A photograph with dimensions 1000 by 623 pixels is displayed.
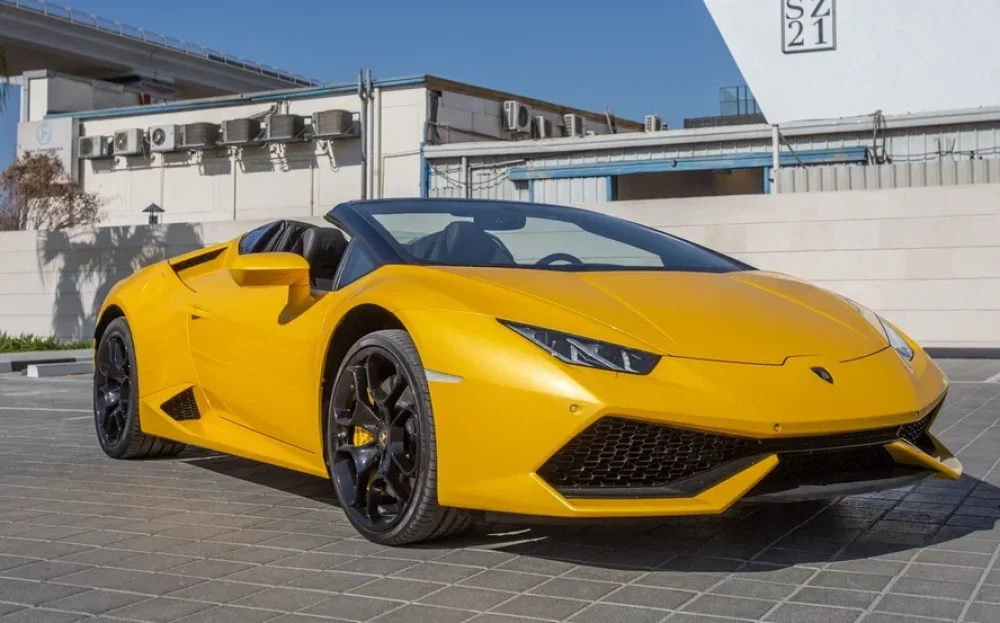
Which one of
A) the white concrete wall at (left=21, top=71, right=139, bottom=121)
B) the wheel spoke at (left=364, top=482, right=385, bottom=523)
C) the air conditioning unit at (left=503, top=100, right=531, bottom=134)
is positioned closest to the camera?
the wheel spoke at (left=364, top=482, right=385, bottom=523)

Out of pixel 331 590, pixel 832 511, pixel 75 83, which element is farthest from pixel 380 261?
pixel 75 83

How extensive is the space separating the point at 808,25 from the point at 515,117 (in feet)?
28.8

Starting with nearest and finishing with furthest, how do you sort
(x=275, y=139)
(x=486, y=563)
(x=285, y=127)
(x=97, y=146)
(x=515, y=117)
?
(x=486, y=563) → (x=285, y=127) → (x=275, y=139) → (x=515, y=117) → (x=97, y=146)

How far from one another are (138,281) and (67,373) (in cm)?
868

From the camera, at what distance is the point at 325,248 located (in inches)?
176

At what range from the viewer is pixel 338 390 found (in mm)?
3789

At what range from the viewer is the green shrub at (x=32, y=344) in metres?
18.7

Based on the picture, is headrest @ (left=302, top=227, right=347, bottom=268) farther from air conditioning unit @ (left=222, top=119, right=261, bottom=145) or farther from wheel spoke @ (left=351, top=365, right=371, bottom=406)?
air conditioning unit @ (left=222, top=119, right=261, bottom=145)

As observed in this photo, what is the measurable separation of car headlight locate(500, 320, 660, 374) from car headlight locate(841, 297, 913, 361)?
Answer: 3.35 ft

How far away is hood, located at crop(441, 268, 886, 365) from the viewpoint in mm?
3297

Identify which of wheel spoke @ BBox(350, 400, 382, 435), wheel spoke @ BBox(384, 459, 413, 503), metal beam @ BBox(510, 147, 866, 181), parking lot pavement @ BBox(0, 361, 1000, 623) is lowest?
parking lot pavement @ BBox(0, 361, 1000, 623)

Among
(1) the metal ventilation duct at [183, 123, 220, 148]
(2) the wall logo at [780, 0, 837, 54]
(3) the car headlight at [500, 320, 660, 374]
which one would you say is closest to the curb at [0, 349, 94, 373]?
(3) the car headlight at [500, 320, 660, 374]

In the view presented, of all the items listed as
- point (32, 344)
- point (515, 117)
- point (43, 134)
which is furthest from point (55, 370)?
point (43, 134)

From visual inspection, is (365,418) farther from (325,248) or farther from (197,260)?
(197,260)
